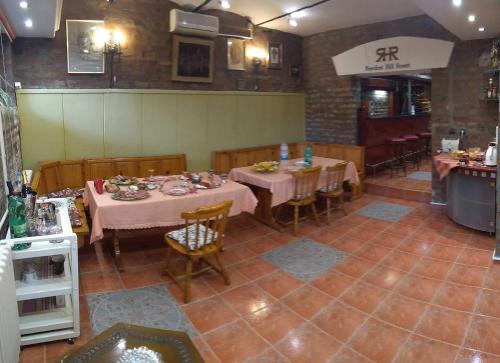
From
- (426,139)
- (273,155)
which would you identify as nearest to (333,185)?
(273,155)

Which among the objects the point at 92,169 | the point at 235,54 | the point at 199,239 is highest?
the point at 235,54

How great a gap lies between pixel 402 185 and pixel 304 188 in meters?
2.82

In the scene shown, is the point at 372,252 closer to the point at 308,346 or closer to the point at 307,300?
the point at 307,300

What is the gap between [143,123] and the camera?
5.69 m

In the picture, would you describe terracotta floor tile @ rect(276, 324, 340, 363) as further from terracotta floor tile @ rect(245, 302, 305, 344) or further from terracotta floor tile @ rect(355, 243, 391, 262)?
terracotta floor tile @ rect(355, 243, 391, 262)

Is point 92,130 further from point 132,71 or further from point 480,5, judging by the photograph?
point 480,5

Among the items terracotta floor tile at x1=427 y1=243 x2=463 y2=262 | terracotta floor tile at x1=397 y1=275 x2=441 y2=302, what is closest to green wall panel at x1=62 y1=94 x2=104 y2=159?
terracotta floor tile at x1=397 y1=275 x2=441 y2=302

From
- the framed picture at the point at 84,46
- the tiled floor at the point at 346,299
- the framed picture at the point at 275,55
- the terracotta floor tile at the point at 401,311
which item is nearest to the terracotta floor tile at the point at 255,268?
the tiled floor at the point at 346,299

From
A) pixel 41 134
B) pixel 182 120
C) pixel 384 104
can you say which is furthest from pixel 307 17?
pixel 41 134

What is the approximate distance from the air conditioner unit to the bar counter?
397 cm

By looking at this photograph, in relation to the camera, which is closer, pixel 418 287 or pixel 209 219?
pixel 209 219

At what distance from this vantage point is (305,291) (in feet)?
11.0

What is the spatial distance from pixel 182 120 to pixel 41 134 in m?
2.07

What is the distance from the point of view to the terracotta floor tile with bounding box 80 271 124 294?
3.38 m
